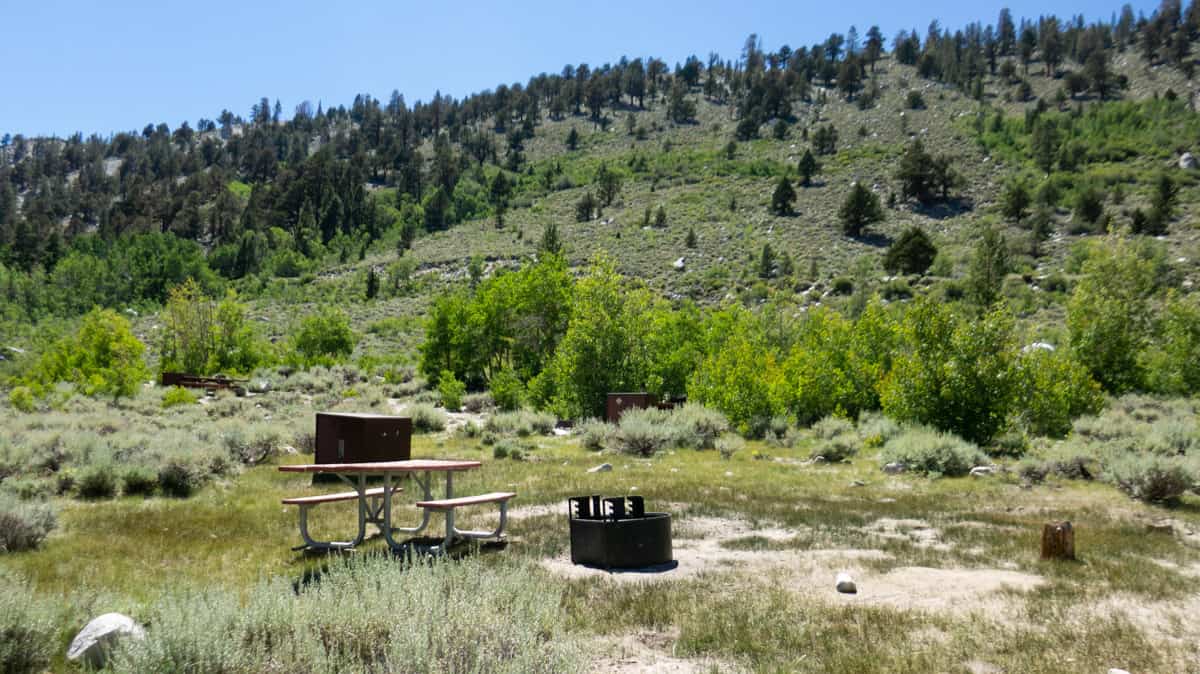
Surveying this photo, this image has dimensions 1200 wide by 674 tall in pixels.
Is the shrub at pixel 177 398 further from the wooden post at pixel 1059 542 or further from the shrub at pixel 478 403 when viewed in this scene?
the wooden post at pixel 1059 542

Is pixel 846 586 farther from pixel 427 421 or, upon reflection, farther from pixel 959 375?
pixel 427 421

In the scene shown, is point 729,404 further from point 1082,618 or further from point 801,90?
point 801,90

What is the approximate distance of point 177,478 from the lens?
483 inches

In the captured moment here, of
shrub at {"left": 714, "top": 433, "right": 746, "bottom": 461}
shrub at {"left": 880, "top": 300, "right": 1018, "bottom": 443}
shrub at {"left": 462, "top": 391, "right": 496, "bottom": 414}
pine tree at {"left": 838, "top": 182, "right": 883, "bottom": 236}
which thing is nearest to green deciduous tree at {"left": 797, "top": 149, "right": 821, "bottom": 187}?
pine tree at {"left": 838, "top": 182, "right": 883, "bottom": 236}

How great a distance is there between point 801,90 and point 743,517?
13098 centimetres

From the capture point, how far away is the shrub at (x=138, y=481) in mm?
11805

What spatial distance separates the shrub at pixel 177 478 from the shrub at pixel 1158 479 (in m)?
15.6

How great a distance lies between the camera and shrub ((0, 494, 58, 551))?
24.3 ft

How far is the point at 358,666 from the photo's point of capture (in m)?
3.41

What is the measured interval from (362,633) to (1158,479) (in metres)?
13.1

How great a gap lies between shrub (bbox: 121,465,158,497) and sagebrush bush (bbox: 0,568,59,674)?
8557 mm

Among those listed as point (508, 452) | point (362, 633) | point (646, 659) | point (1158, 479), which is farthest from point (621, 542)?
point (508, 452)

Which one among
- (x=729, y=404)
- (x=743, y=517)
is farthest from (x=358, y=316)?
(x=743, y=517)

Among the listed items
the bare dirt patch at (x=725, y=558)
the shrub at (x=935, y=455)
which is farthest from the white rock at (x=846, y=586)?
the shrub at (x=935, y=455)
